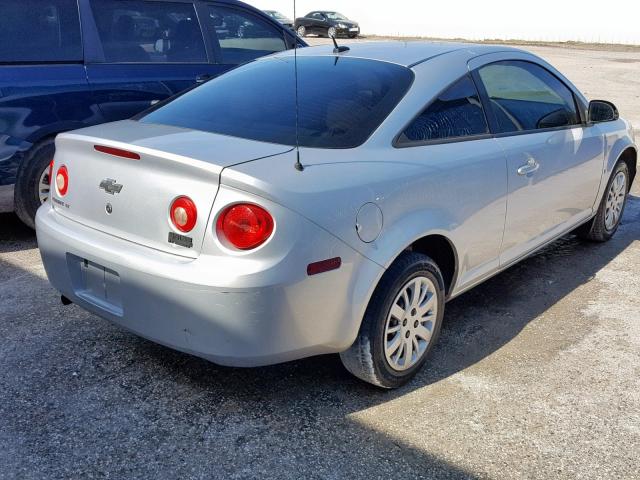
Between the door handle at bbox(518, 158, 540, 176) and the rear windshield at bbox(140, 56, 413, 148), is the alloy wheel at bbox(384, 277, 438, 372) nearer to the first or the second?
the rear windshield at bbox(140, 56, 413, 148)

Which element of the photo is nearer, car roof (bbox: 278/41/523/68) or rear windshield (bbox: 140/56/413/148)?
rear windshield (bbox: 140/56/413/148)

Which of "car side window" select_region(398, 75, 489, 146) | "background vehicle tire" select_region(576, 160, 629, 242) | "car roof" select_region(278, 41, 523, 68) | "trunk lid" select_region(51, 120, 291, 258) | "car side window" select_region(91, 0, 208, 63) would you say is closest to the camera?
"trunk lid" select_region(51, 120, 291, 258)

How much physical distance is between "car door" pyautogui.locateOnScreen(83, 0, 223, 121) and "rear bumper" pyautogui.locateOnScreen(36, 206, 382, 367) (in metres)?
2.61

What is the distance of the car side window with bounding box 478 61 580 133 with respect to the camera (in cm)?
389

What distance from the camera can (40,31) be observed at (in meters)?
5.07

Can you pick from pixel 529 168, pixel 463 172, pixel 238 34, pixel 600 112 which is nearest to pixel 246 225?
pixel 463 172

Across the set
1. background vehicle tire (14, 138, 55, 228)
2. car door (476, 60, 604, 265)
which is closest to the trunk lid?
car door (476, 60, 604, 265)

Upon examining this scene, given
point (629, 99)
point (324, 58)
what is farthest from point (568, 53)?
point (324, 58)

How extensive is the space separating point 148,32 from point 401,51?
268 cm

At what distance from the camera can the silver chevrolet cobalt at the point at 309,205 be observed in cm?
263

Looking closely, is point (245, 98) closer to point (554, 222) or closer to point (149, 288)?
point (149, 288)

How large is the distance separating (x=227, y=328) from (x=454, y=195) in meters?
1.30

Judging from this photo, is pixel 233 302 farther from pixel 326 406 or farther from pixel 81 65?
pixel 81 65

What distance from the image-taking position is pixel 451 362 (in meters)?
3.54
